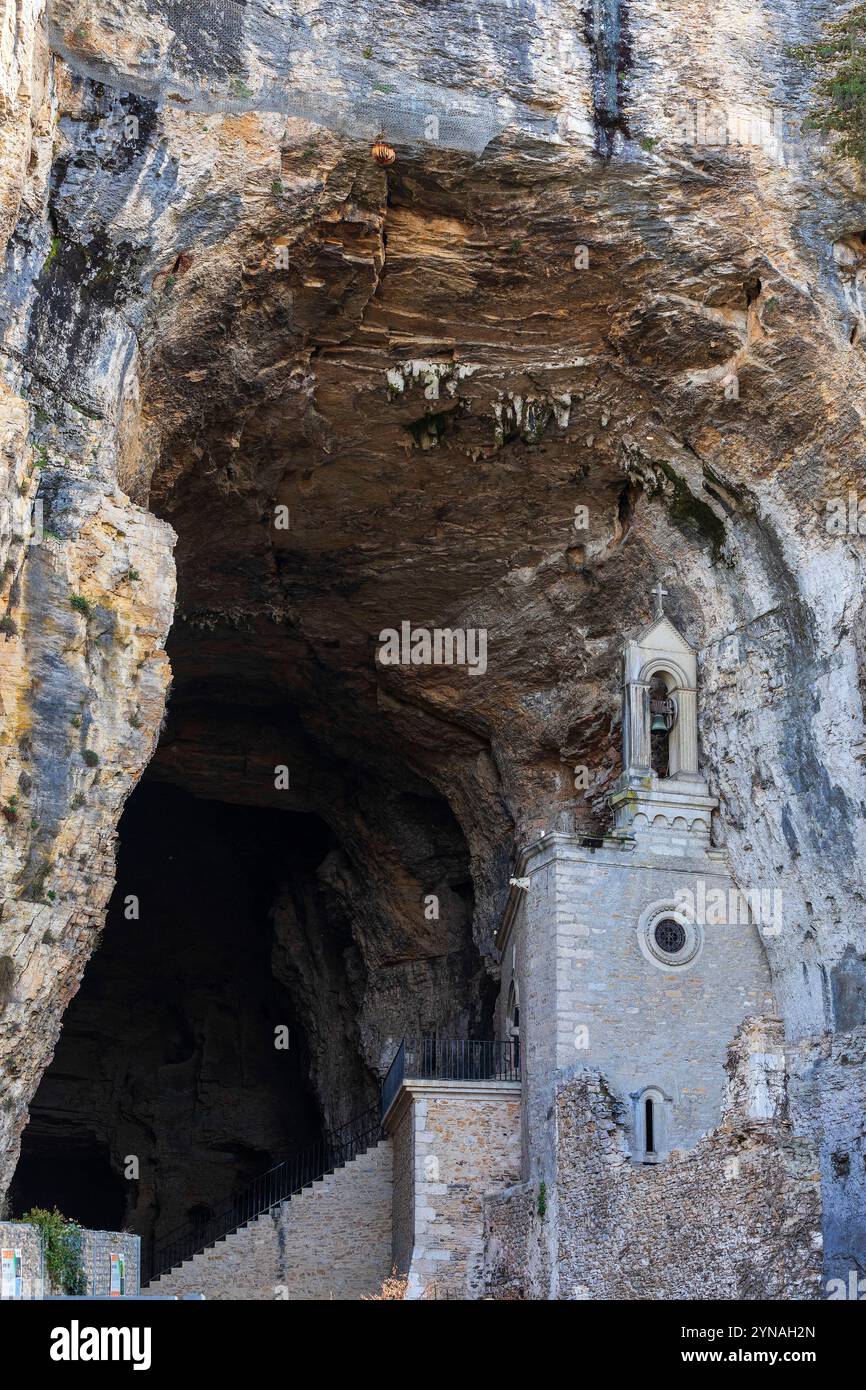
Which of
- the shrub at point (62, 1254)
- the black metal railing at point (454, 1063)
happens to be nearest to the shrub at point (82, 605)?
the shrub at point (62, 1254)

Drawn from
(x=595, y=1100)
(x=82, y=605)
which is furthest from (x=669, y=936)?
(x=82, y=605)

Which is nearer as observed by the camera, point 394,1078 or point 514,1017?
point 514,1017

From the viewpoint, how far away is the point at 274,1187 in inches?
1329

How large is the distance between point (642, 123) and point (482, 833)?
12.3 metres

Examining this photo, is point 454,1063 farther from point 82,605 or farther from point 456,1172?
point 82,605

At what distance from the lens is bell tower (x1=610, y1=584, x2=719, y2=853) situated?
A: 1072 inches

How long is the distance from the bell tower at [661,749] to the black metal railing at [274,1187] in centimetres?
686

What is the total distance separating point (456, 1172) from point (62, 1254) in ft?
26.6

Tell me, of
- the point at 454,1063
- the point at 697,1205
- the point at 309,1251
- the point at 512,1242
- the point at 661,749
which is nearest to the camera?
the point at 697,1205

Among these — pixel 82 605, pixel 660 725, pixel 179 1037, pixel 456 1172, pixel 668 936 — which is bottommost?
pixel 456 1172

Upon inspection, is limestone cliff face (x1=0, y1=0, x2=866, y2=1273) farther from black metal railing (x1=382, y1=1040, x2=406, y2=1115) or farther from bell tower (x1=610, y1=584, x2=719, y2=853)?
black metal railing (x1=382, y1=1040, x2=406, y2=1115)

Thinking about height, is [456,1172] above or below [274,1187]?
below

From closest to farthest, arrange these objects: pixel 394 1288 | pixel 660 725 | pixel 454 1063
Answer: pixel 394 1288, pixel 660 725, pixel 454 1063

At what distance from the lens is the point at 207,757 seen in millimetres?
36375
